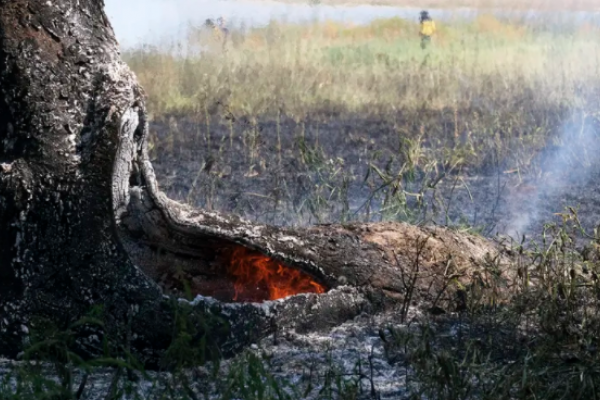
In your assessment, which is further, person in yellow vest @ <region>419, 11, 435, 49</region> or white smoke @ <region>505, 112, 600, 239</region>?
person in yellow vest @ <region>419, 11, 435, 49</region>

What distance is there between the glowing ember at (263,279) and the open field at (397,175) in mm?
435

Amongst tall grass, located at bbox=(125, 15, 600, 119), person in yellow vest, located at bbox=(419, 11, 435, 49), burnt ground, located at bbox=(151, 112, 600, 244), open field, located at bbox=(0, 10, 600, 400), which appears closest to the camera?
open field, located at bbox=(0, 10, 600, 400)

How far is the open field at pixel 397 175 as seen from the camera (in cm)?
429

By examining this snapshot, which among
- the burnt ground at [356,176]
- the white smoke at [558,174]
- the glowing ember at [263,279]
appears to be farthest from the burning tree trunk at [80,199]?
the white smoke at [558,174]

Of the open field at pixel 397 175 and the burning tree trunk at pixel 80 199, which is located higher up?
the burning tree trunk at pixel 80 199

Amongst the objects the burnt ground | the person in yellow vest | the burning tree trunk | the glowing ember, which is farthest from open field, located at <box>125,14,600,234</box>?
the burning tree trunk

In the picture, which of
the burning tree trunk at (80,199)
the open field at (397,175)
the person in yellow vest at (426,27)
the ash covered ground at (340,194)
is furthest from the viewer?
the person in yellow vest at (426,27)

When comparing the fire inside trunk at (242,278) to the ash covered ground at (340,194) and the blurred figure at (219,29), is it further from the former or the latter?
the blurred figure at (219,29)

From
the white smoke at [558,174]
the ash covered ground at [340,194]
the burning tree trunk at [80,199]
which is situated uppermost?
the burning tree trunk at [80,199]

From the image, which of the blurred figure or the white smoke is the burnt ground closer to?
the white smoke

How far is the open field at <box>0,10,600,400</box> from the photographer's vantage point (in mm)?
4285

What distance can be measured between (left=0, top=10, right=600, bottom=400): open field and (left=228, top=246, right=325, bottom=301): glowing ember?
435mm

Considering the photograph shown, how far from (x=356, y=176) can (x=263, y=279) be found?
4.11 m

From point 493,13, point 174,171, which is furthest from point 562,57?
point 174,171
